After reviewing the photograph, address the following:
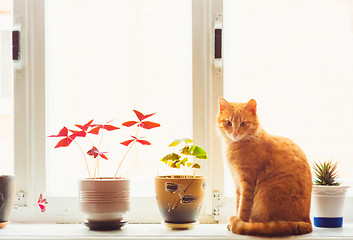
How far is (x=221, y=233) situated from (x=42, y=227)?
0.63m

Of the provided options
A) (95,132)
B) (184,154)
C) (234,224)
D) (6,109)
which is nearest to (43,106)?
(6,109)

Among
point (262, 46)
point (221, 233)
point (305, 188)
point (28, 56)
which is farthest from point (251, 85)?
point (28, 56)

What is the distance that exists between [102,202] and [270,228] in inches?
21.5

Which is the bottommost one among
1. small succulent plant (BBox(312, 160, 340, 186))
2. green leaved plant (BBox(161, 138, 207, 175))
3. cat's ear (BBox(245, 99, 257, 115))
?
small succulent plant (BBox(312, 160, 340, 186))

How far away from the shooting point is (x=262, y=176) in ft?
5.09

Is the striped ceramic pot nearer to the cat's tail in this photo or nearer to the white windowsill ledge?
the white windowsill ledge

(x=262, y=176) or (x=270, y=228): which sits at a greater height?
(x=262, y=176)

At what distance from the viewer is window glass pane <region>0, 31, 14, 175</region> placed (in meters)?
1.86

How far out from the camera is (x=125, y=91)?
6.07 feet

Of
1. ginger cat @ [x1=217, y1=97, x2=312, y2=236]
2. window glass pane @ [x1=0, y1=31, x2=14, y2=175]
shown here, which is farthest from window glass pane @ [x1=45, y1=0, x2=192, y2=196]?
ginger cat @ [x1=217, y1=97, x2=312, y2=236]

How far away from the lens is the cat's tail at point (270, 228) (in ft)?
4.76

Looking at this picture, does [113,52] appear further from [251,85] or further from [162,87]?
[251,85]

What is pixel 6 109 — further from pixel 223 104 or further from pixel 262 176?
pixel 262 176

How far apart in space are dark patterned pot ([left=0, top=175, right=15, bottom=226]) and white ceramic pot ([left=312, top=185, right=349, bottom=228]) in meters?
1.04
